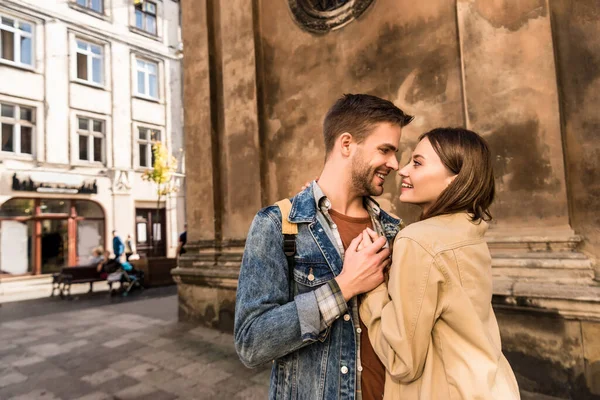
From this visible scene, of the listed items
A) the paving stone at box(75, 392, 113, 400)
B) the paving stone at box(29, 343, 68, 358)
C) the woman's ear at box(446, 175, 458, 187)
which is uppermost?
the woman's ear at box(446, 175, 458, 187)

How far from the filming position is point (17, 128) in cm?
1508

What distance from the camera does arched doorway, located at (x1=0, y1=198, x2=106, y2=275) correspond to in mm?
14961

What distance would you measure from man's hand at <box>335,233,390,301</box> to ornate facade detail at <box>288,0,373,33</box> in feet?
13.1

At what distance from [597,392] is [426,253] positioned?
271cm

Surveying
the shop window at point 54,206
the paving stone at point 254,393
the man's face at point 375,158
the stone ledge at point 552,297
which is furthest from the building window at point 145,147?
the man's face at point 375,158

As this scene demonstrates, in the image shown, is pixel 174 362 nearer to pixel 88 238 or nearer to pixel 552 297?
pixel 552 297

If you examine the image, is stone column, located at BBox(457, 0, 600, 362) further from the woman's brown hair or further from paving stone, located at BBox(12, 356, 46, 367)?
paving stone, located at BBox(12, 356, 46, 367)

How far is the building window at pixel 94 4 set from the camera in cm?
1764

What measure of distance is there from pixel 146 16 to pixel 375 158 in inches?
910

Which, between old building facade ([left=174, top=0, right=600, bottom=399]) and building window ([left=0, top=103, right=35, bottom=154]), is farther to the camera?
building window ([left=0, top=103, right=35, bottom=154])

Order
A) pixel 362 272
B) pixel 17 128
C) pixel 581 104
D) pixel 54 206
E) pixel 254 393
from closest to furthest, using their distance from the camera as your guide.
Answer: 1. pixel 362 272
2. pixel 581 104
3. pixel 254 393
4. pixel 17 128
5. pixel 54 206

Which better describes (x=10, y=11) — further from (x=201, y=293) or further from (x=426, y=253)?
(x=426, y=253)

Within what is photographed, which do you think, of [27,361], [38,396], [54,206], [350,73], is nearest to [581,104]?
[350,73]

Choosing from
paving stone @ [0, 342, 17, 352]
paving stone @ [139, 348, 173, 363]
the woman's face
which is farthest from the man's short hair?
paving stone @ [0, 342, 17, 352]
